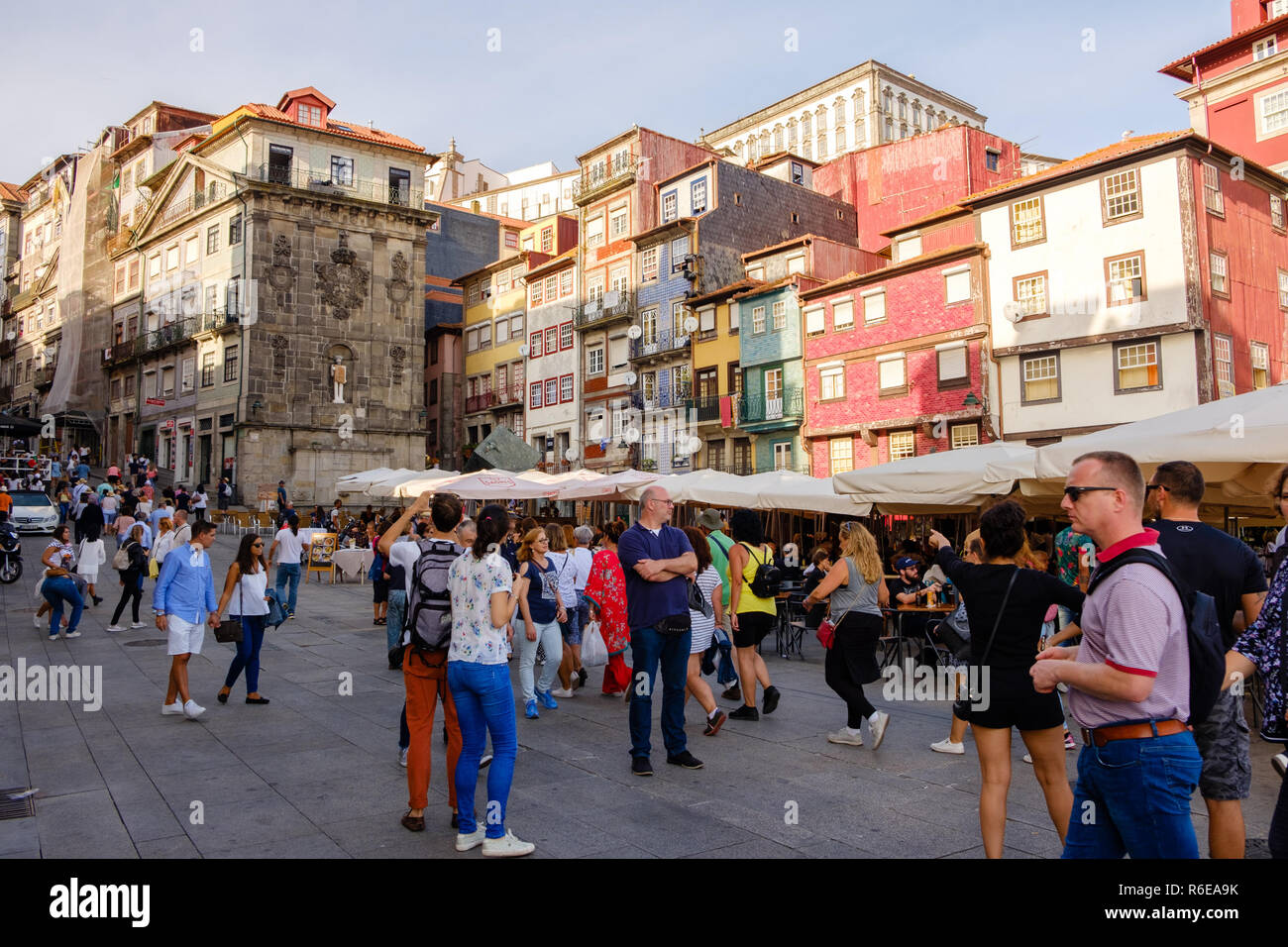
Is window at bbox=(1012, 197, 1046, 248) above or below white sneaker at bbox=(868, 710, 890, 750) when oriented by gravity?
above

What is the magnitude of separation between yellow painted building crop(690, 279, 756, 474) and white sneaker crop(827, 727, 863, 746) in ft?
94.6

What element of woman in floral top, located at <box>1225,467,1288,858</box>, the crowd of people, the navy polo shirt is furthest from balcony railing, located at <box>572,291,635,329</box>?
woman in floral top, located at <box>1225,467,1288,858</box>

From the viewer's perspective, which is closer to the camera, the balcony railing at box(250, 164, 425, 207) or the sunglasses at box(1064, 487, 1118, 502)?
the sunglasses at box(1064, 487, 1118, 502)

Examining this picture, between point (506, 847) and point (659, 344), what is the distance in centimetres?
3691

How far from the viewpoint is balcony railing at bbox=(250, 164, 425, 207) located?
4466 cm

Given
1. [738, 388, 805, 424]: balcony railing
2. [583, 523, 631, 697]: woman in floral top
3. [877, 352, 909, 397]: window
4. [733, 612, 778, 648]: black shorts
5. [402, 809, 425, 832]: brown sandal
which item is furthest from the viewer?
[738, 388, 805, 424]: balcony railing

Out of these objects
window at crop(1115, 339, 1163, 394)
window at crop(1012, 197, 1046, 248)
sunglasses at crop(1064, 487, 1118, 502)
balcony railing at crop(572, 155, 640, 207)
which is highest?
balcony railing at crop(572, 155, 640, 207)

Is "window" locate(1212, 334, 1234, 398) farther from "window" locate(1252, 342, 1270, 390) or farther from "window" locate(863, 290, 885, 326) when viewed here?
"window" locate(863, 290, 885, 326)

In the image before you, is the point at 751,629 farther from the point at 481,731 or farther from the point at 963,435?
the point at 963,435

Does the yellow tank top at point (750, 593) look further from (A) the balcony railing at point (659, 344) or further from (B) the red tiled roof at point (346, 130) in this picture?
(B) the red tiled roof at point (346, 130)

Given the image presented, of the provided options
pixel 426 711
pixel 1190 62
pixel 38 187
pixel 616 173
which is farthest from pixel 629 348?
pixel 38 187

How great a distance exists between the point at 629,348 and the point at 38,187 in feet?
209

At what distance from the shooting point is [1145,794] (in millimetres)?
2883
